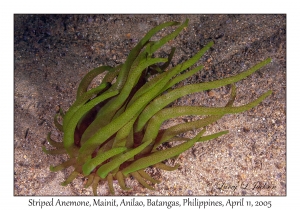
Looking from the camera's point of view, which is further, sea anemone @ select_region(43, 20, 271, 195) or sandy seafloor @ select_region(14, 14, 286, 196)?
sandy seafloor @ select_region(14, 14, 286, 196)

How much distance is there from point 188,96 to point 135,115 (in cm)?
84

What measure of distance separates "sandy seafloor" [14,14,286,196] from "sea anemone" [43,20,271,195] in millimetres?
253

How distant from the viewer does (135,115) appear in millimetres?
1599

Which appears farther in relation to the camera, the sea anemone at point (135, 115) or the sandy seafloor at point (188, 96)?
the sandy seafloor at point (188, 96)

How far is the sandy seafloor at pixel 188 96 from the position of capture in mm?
2094

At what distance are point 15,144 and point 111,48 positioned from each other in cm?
111

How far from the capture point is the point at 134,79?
5.02 ft

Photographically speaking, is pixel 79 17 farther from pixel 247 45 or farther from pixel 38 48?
pixel 247 45

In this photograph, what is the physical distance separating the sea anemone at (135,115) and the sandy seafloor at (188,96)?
0.25 m

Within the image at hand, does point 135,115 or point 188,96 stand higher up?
point 188,96

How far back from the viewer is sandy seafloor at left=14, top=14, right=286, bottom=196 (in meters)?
2.09

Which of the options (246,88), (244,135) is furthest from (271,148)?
(246,88)

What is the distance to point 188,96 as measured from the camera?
2334mm

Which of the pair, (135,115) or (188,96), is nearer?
(135,115)
